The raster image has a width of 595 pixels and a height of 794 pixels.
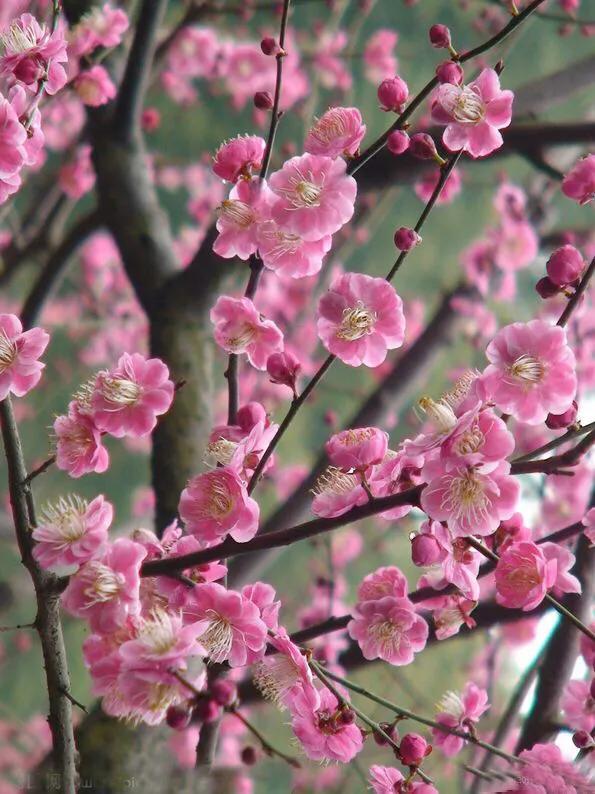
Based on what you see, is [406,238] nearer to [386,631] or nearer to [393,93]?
[393,93]

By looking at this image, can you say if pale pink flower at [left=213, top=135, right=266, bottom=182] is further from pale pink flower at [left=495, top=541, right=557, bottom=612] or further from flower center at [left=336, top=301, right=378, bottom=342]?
pale pink flower at [left=495, top=541, right=557, bottom=612]

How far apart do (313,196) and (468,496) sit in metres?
0.23

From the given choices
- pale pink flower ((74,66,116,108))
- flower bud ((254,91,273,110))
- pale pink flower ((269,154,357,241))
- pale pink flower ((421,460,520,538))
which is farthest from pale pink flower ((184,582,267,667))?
pale pink flower ((74,66,116,108))

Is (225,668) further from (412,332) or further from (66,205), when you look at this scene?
(412,332)

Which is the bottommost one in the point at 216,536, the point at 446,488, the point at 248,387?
the point at 248,387

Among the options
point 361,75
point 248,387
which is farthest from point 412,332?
point 361,75

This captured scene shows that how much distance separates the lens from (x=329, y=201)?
0.53 metres

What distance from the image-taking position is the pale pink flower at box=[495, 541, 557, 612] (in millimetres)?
457

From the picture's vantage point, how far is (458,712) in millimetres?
614

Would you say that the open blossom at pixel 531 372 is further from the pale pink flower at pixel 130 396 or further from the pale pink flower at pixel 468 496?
the pale pink flower at pixel 130 396

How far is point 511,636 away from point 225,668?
83 centimetres

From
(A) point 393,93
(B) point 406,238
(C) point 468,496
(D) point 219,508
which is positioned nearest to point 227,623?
(D) point 219,508

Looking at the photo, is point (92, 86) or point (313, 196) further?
point (92, 86)

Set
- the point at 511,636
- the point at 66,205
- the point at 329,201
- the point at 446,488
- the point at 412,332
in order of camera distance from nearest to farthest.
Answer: the point at 446,488, the point at 329,201, the point at 511,636, the point at 66,205, the point at 412,332
